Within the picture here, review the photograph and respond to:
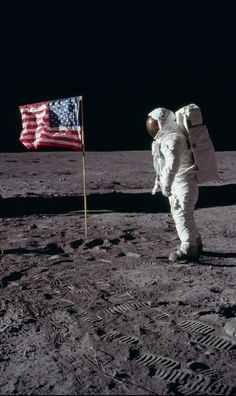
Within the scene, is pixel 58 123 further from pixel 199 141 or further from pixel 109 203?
pixel 109 203

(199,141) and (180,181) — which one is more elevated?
(199,141)

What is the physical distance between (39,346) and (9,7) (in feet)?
41.0

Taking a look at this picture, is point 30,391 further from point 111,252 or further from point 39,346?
point 111,252

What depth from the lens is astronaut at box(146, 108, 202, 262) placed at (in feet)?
15.1

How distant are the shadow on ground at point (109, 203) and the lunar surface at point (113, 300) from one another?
0.6 inches

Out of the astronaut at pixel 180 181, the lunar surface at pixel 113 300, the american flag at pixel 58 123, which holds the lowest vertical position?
the lunar surface at pixel 113 300

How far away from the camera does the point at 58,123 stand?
562 centimetres

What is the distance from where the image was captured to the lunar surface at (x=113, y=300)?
8.96 feet

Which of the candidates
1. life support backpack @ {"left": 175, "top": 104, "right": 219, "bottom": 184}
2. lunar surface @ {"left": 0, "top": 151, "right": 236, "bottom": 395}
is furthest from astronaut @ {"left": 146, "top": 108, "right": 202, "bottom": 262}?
lunar surface @ {"left": 0, "top": 151, "right": 236, "bottom": 395}

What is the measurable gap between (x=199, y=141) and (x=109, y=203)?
122 inches

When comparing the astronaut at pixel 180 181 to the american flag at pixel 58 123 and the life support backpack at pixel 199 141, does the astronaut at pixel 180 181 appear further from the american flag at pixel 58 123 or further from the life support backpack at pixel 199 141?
the american flag at pixel 58 123

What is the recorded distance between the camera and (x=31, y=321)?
11.5 feet

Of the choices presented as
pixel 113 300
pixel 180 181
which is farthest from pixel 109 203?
pixel 113 300

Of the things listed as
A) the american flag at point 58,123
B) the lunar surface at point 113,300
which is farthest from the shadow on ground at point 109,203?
the american flag at point 58,123
